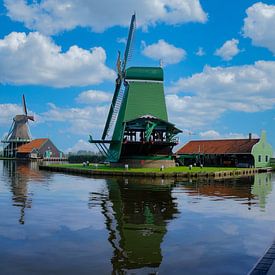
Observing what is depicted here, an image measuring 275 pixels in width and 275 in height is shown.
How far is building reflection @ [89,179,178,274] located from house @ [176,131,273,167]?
39.7m

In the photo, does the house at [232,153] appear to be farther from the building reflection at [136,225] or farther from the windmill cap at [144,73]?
the building reflection at [136,225]

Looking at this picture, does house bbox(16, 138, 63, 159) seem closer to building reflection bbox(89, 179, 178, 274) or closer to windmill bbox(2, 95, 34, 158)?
windmill bbox(2, 95, 34, 158)

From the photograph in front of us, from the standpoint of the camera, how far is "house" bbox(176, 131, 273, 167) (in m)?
61.3

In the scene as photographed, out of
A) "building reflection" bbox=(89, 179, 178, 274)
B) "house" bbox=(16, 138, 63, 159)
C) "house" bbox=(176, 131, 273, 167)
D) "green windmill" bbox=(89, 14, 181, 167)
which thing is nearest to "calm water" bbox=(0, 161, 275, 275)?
"building reflection" bbox=(89, 179, 178, 274)

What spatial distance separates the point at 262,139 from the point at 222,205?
4643cm

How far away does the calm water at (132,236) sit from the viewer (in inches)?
352

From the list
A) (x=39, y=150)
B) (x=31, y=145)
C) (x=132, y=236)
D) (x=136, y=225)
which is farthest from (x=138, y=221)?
(x=31, y=145)

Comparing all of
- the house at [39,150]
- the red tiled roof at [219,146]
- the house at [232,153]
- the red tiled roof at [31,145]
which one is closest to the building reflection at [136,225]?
the house at [232,153]

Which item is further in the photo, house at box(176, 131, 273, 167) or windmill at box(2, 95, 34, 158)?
windmill at box(2, 95, 34, 158)

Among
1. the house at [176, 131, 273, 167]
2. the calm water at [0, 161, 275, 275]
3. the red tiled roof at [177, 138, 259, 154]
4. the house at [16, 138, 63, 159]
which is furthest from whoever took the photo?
the house at [16, 138, 63, 159]

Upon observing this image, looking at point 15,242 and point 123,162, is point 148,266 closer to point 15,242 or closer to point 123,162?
point 15,242

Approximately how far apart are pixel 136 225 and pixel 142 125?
34.0m

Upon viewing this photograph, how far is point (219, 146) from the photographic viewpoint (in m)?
66.6

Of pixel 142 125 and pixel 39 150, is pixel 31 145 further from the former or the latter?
pixel 142 125
